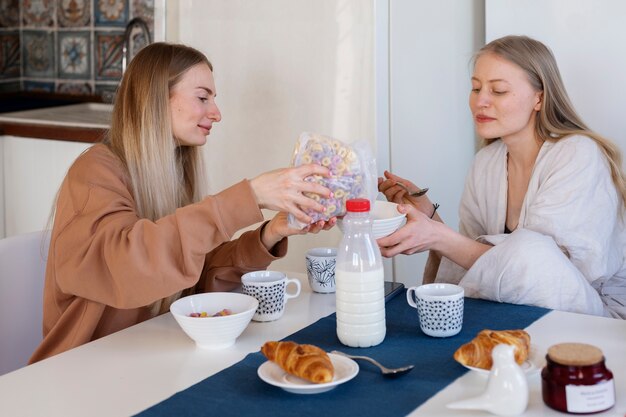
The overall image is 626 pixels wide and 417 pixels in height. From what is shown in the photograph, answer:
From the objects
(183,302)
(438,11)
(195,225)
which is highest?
(438,11)

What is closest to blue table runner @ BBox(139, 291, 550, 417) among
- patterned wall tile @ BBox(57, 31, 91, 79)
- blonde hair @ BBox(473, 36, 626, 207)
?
blonde hair @ BBox(473, 36, 626, 207)

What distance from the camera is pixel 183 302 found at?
1445 millimetres

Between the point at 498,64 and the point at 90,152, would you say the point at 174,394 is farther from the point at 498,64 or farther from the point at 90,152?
the point at 498,64

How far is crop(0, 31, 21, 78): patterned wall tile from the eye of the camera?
3.78 m

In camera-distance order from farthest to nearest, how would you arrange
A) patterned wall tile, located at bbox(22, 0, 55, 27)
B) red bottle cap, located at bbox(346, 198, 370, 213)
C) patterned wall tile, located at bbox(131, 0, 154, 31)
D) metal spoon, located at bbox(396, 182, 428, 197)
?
patterned wall tile, located at bbox(22, 0, 55, 27), patterned wall tile, located at bbox(131, 0, 154, 31), metal spoon, located at bbox(396, 182, 428, 197), red bottle cap, located at bbox(346, 198, 370, 213)

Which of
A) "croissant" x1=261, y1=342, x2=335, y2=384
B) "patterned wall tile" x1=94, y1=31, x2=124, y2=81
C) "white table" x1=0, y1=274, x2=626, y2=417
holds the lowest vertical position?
"white table" x1=0, y1=274, x2=626, y2=417

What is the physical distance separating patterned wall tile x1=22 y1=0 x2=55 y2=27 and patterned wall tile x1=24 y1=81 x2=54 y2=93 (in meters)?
0.24

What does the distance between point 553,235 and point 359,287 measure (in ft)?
2.18

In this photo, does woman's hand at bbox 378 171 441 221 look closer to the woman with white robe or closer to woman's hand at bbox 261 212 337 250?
the woman with white robe

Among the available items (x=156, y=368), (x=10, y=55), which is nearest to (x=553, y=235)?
(x=156, y=368)

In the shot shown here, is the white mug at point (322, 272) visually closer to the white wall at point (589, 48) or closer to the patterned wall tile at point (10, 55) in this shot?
the white wall at point (589, 48)

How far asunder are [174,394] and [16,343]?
0.61m

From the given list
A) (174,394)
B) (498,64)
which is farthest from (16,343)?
(498,64)

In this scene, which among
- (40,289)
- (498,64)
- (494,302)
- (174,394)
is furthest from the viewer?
(498,64)
